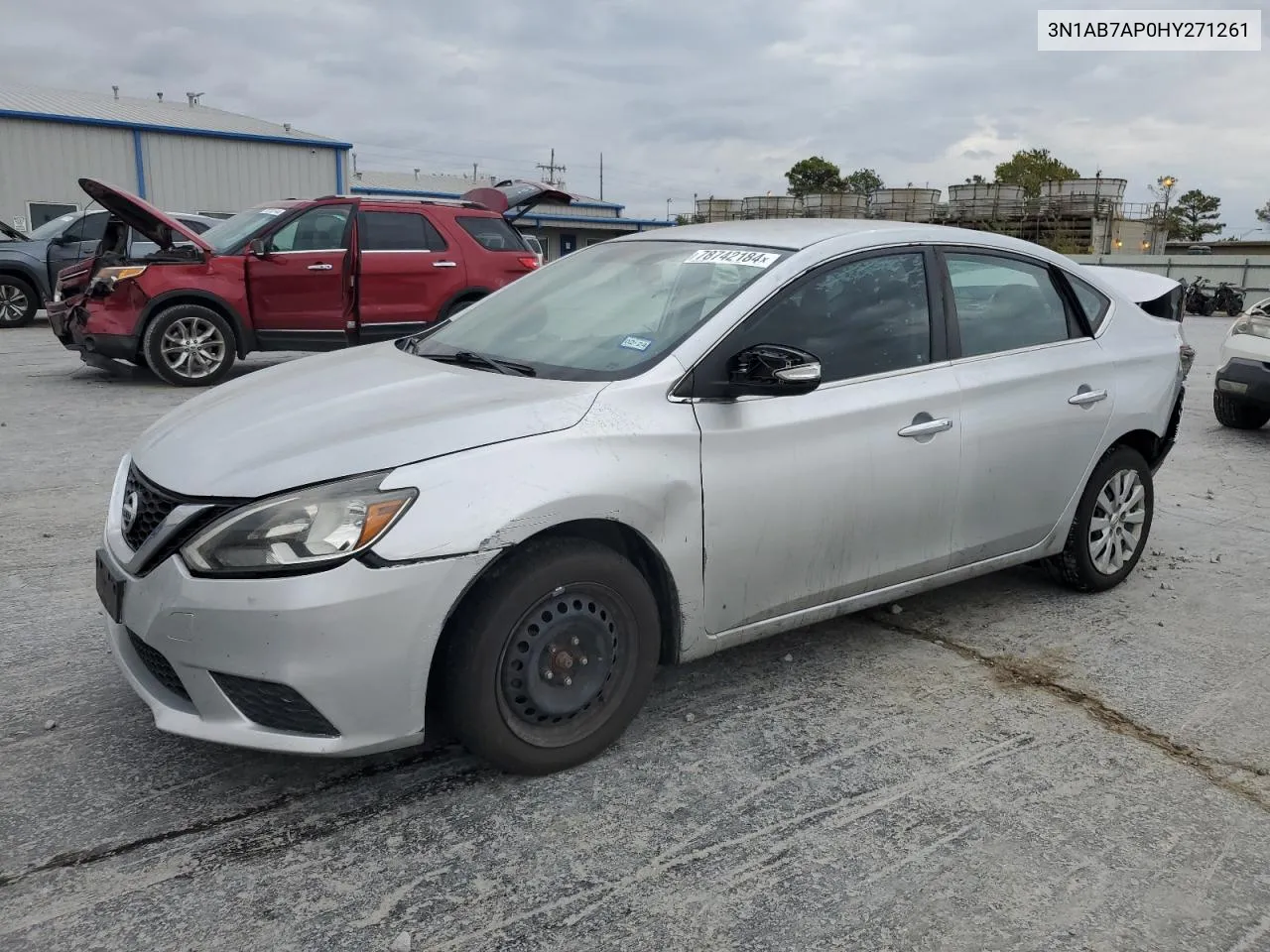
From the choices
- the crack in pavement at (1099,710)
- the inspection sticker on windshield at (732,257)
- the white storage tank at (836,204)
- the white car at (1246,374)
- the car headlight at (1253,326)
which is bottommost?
the crack in pavement at (1099,710)

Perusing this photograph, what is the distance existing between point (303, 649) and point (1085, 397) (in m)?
3.25

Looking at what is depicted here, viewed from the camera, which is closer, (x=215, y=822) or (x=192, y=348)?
(x=215, y=822)

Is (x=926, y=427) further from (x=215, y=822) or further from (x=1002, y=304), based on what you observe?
(x=215, y=822)

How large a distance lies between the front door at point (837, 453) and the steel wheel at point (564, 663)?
1.21 feet

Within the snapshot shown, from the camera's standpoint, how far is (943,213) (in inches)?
2235

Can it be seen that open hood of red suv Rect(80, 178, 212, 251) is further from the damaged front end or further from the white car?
the white car

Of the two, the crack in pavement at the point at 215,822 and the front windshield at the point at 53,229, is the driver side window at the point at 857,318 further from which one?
the front windshield at the point at 53,229

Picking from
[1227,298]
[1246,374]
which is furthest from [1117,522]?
[1227,298]

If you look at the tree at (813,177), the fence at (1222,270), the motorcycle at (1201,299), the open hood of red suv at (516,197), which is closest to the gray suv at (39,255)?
the open hood of red suv at (516,197)

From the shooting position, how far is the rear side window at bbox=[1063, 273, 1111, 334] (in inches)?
172

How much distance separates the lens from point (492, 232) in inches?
417

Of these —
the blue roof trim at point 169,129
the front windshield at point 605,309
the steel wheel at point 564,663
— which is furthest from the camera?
the blue roof trim at point 169,129

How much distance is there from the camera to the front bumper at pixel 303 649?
2.44m

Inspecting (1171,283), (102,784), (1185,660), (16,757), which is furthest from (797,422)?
(1171,283)
